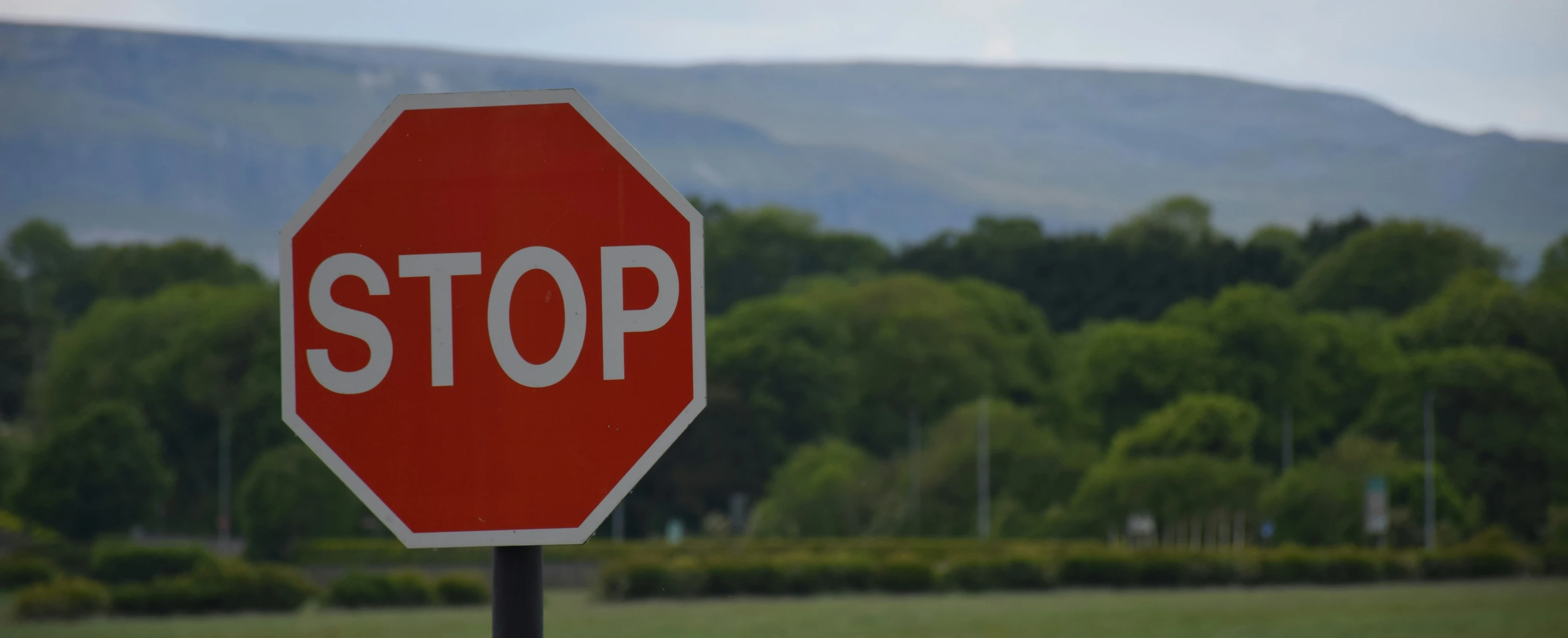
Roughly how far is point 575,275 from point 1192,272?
290ft

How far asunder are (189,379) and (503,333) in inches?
2887

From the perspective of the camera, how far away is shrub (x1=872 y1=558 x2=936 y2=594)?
1323 inches

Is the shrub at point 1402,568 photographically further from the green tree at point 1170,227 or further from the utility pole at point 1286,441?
the green tree at point 1170,227

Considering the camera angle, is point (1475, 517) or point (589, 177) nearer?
point (589, 177)

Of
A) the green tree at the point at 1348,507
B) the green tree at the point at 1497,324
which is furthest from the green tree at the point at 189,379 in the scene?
the green tree at the point at 1497,324

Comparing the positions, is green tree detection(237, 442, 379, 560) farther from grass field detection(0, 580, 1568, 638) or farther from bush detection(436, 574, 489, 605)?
grass field detection(0, 580, 1568, 638)

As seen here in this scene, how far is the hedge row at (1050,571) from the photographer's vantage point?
3288cm

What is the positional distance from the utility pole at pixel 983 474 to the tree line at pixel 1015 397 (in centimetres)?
29

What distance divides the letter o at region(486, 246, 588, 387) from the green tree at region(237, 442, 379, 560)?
5482 cm

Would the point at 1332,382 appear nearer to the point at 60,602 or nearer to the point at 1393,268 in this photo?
the point at 1393,268

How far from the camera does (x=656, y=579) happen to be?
106 feet

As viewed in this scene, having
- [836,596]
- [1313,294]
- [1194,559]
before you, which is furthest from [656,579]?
[1313,294]

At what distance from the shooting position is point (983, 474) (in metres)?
57.8

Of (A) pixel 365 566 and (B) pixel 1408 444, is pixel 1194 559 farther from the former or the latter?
(B) pixel 1408 444
